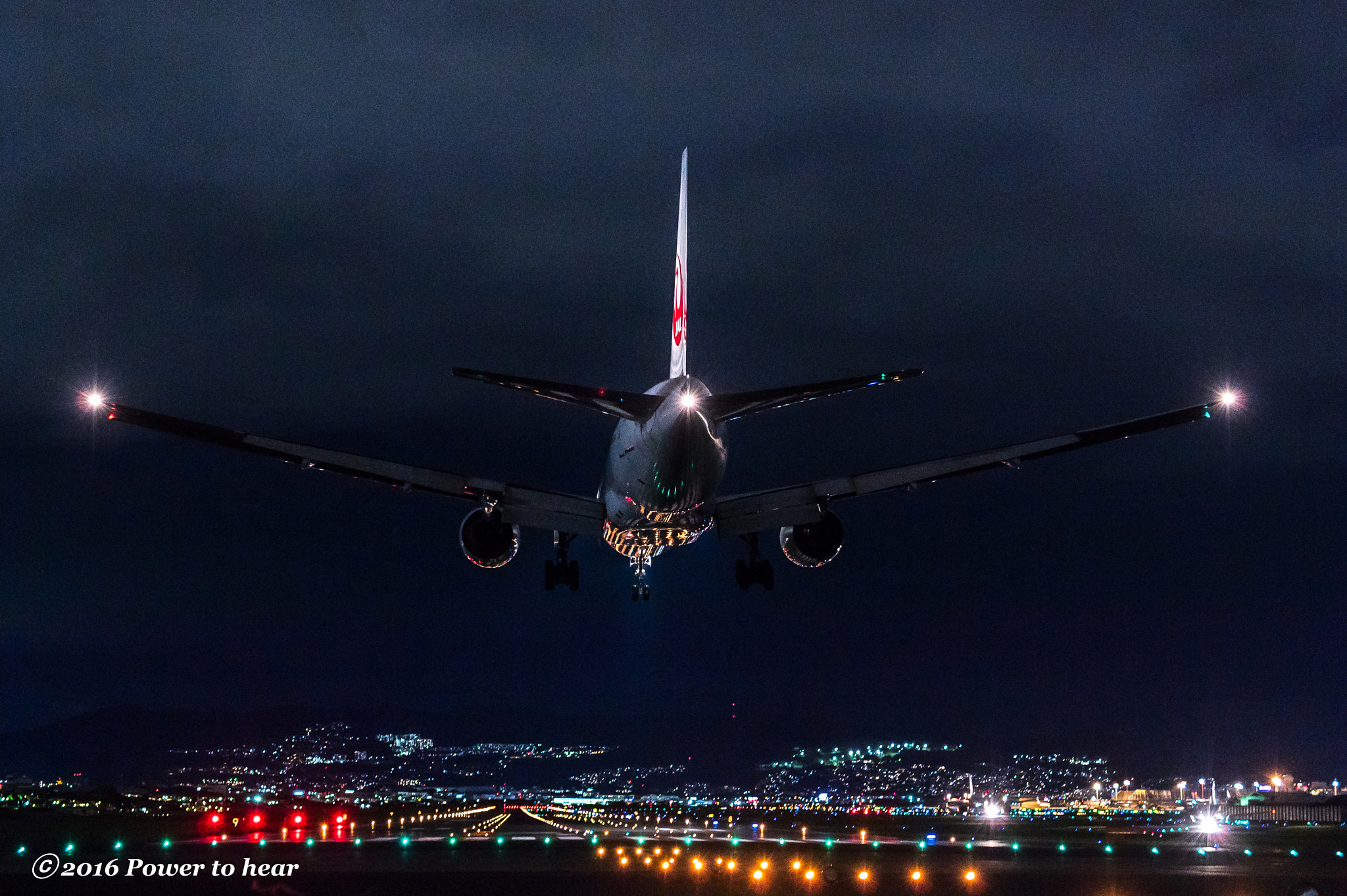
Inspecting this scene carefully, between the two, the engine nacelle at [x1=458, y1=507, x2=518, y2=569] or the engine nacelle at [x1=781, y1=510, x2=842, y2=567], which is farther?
the engine nacelle at [x1=781, y1=510, x2=842, y2=567]

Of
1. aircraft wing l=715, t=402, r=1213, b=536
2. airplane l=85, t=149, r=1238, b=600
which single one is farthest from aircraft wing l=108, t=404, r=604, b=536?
aircraft wing l=715, t=402, r=1213, b=536

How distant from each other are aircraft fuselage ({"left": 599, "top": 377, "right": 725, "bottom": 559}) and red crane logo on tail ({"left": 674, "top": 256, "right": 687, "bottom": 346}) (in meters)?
4.98

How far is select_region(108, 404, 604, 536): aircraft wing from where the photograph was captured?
3731cm

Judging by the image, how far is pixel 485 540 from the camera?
41781mm

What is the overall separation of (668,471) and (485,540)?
38.5ft

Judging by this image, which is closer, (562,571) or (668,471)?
(668,471)

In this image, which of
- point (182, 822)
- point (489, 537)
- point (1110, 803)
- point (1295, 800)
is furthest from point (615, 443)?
point (1110, 803)

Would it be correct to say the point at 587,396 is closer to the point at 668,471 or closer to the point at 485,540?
the point at 668,471

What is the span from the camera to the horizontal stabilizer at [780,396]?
29.7 m

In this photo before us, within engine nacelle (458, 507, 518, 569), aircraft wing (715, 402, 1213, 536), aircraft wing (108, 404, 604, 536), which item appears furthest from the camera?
engine nacelle (458, 507, 518, 569)

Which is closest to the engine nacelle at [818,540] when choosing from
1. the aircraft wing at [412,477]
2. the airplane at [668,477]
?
the airplane at [668,477]

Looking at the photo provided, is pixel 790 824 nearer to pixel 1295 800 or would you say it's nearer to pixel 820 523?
pixel 820 523

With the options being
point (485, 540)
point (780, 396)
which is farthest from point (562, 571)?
point (780, 396)

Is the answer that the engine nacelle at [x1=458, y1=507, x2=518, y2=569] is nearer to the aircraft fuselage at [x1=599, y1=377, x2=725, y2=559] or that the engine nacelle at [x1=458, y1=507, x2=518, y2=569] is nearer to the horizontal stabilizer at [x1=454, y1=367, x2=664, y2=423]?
the aircraft fuselage at [x1=599, y1=377, x2=725, y2=559]
